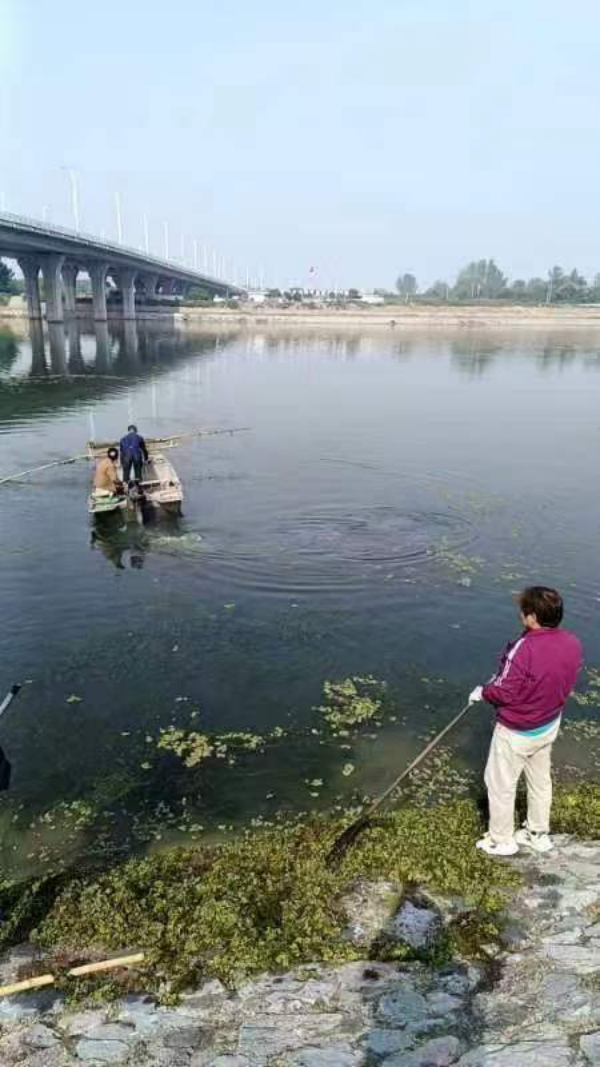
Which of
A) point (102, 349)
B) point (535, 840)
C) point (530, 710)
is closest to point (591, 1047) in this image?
point (535, 840)

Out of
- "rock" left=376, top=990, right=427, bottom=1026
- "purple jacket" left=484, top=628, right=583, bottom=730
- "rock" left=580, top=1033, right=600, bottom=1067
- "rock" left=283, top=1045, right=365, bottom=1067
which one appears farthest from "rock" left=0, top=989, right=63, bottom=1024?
"purple jacket" left=484, top=628, right=583, bottom=730

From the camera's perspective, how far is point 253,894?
6758 millimetres

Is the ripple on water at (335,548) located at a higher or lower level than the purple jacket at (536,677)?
lower

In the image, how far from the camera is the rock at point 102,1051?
511 cm

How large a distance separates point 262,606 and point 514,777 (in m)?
8.03

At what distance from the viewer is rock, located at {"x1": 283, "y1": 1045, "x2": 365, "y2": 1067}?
499 centimetres

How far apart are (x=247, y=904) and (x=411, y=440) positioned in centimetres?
2775

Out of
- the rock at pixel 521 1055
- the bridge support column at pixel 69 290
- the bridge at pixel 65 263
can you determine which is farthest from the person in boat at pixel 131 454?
the bridge support column at pixel 69 290

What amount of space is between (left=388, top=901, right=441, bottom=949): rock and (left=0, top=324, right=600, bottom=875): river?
7.88 ft

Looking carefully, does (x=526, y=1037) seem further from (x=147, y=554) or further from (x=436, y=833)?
(x=147, y=554)

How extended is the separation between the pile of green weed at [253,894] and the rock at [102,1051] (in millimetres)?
567

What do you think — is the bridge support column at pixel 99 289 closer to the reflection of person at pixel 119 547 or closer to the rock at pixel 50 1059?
the reflection of person at pixel 119 547

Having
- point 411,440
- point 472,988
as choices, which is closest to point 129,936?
point 472,988

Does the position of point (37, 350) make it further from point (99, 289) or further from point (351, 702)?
point (351, 702)
